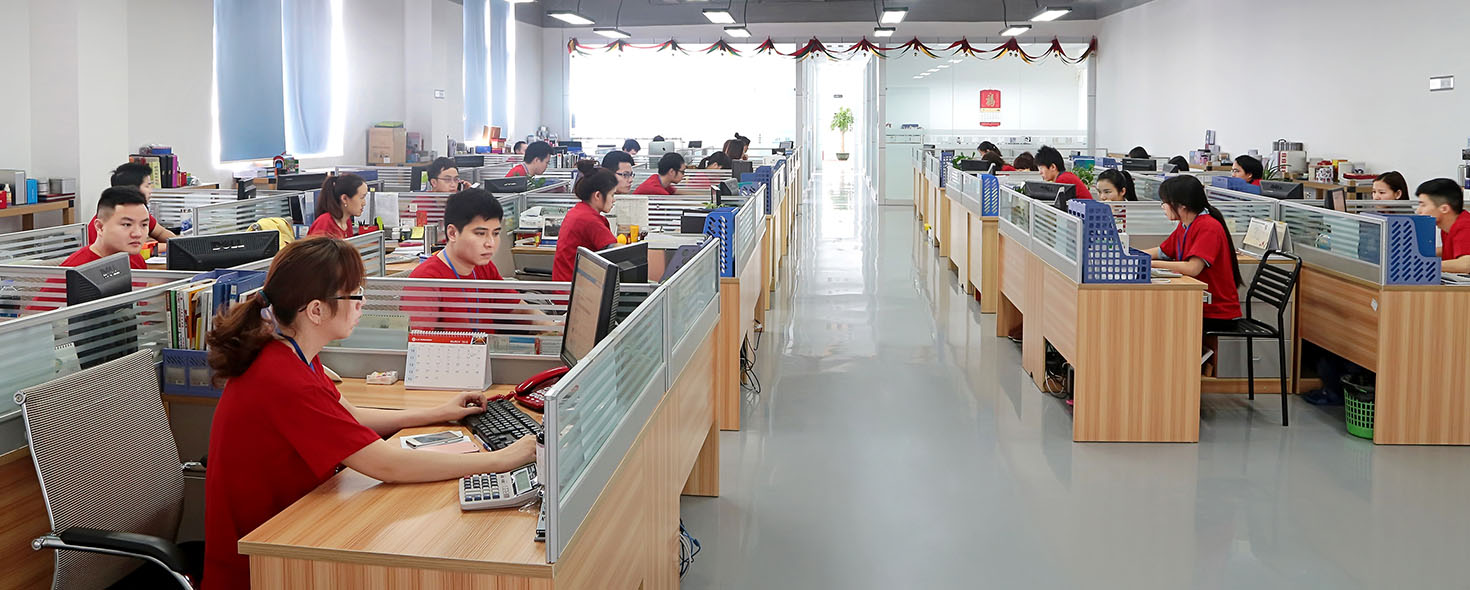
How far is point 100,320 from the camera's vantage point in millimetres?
2795

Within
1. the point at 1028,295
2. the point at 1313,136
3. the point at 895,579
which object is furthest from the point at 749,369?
the point at 1313,136

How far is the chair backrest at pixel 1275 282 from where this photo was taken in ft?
17.0

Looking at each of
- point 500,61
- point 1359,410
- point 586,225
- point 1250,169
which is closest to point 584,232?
point 586,225

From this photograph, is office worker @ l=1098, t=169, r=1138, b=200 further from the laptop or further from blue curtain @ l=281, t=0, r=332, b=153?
blue curtain @ l=281, t=0, r=332, b=153

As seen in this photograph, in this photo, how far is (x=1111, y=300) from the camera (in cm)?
480

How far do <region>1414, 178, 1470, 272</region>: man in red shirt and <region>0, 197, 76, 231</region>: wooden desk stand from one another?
7.71 metres

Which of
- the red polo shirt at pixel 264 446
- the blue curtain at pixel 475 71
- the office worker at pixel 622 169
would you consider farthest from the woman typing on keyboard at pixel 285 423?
the blue curtain at pixel 475 71

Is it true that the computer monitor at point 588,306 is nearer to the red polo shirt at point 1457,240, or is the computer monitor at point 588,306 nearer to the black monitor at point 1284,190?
the red polo shirt at point 1457,240

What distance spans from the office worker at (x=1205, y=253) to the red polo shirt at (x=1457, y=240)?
985 mm

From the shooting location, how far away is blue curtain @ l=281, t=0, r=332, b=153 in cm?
1127

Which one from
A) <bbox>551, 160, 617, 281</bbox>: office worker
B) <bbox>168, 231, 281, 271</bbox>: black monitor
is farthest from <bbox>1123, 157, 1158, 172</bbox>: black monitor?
<bbox>168, 231, 281, 271</bbox>: black monitor

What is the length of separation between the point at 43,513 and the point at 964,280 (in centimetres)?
744

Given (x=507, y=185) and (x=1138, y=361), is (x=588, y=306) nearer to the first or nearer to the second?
(x=1138, y=361)

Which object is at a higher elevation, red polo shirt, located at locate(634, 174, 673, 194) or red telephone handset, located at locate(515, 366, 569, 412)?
red polo shirt, located at locate(634, 174, 673, 194)
